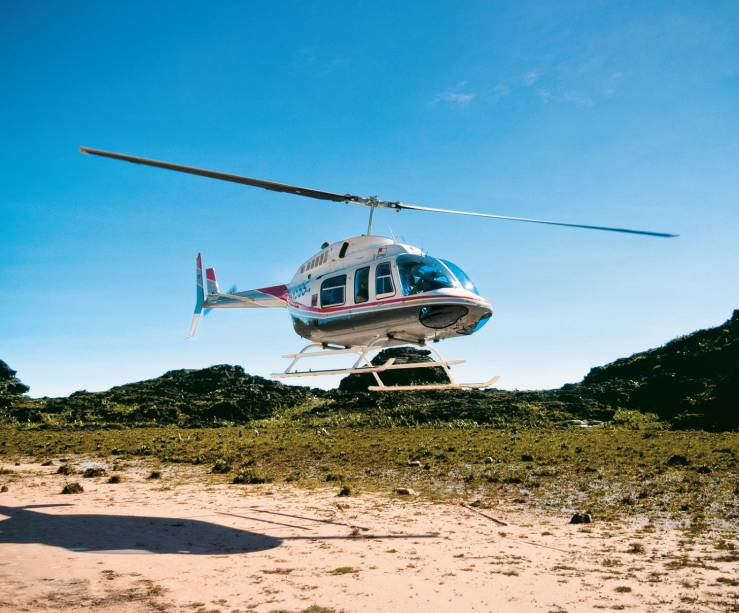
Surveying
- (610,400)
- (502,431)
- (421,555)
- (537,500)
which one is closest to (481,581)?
(421,555)

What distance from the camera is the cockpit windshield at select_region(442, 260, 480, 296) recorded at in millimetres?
18359

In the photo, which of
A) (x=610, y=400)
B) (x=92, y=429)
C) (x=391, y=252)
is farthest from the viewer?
(x=610, y=400)

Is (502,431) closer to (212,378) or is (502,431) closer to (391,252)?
(391,252)

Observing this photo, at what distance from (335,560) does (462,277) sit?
1001 cm

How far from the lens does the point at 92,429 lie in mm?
87375

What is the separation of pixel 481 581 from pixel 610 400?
10272cm

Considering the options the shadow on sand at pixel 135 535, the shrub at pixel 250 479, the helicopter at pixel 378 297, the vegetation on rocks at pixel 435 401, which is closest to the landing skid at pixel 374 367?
the helicopter at pixel 378 297

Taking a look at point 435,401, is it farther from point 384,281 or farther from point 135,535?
point 384,281

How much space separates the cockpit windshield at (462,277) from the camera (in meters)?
18.4

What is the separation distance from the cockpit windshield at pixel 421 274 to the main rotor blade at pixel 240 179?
2577mm

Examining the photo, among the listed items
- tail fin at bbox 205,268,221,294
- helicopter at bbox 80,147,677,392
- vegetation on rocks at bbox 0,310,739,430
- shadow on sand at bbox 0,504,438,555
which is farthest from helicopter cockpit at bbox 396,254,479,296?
vegetation on rocks at bbox 0,310,739,430

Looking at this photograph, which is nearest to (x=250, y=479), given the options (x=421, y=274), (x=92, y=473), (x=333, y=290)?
(x=92, y=473)

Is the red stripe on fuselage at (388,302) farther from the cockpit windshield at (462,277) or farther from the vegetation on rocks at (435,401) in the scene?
the vegetation on rocks at (435,401)

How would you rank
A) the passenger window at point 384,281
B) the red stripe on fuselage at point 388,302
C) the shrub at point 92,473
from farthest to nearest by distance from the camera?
the shrub at point 92,473
the passenger window at point 384,281
the red stripe on fuselage at point 388,302
